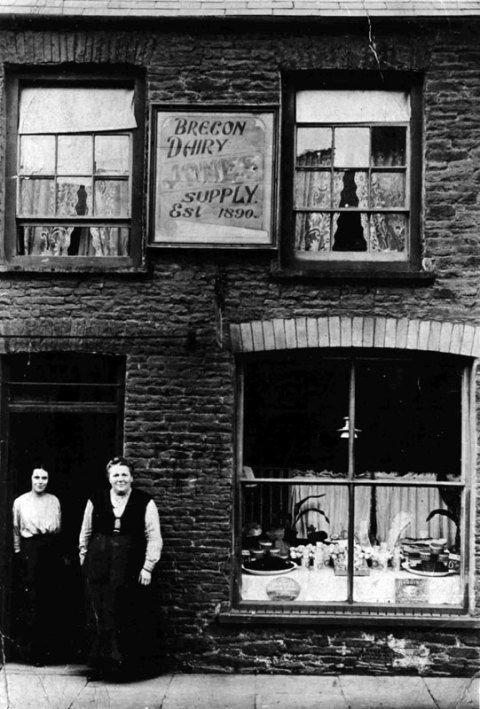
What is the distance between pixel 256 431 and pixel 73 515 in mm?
1977

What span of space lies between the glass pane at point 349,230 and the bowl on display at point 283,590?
3.27m

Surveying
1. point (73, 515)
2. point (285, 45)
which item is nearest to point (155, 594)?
point (73, 515)

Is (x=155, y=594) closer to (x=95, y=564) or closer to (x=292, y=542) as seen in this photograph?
(x=95, y=564)

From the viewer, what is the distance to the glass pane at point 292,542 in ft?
25.5

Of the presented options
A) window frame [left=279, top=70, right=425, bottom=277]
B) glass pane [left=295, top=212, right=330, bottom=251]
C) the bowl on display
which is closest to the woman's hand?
the bowl on display

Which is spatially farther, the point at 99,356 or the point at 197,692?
the point at 99,356

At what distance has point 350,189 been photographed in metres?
7.97

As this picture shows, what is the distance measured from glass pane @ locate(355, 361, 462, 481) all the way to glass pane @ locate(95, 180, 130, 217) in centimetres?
281

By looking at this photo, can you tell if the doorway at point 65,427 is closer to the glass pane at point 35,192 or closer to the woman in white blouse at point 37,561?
the woman in white blouse at point 37,561

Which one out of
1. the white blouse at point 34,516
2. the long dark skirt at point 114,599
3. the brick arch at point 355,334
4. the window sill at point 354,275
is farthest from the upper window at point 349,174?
the white blouse at point 34,516

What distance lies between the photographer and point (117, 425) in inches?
309

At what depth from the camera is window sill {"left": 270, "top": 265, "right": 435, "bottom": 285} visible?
25.0 ft

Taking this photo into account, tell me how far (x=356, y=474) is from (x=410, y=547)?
0.90 meters

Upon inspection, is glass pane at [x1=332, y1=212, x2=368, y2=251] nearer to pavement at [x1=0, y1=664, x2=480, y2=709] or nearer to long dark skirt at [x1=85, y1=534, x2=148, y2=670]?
long dark skirt at [x1=85, y1=534, x2=148, y2=670]
